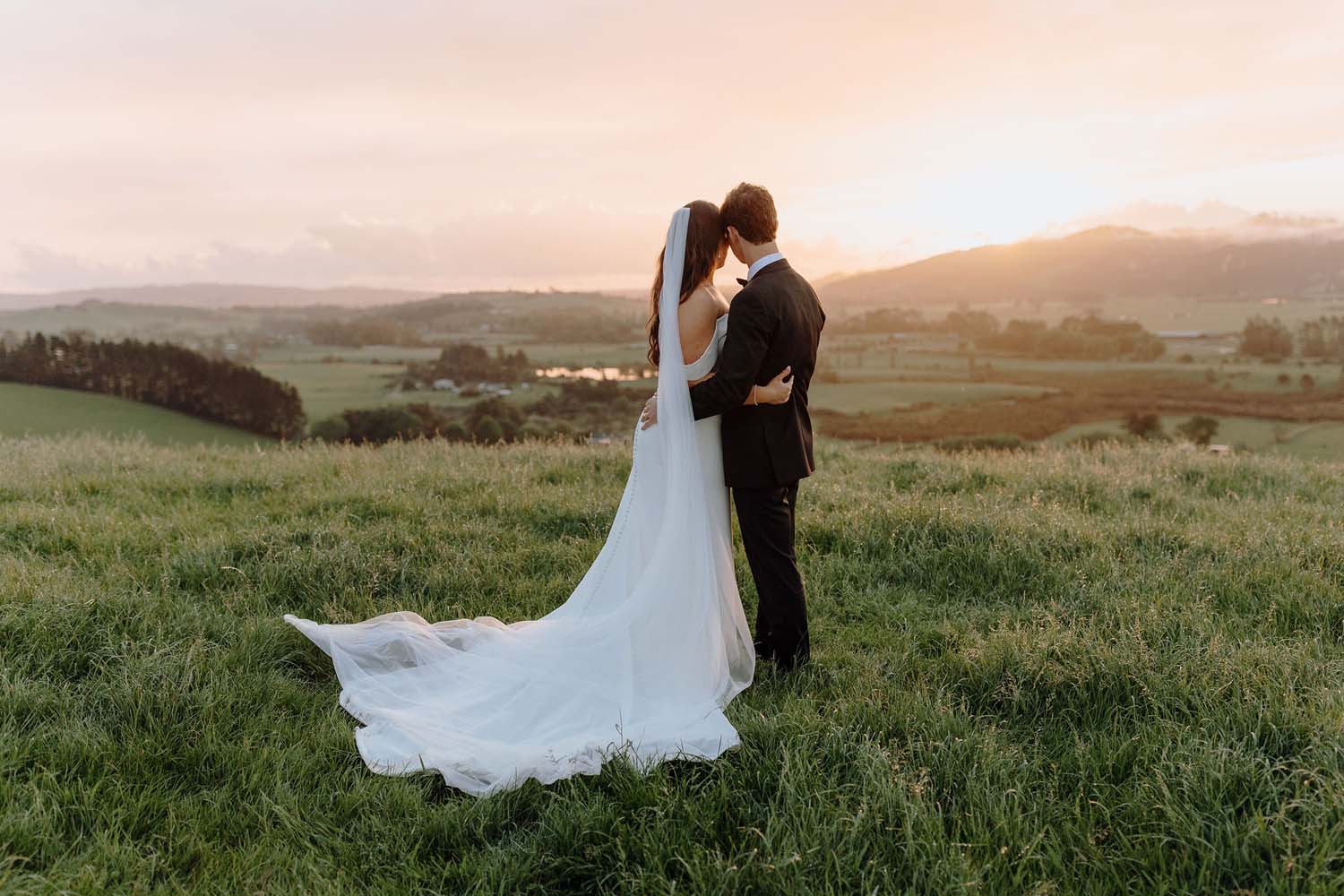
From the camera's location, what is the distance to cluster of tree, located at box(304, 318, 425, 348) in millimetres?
90562

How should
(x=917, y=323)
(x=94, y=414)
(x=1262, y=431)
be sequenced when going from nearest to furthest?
(x=94, y=414), (x=1262, y=431), (x=917, y=323)

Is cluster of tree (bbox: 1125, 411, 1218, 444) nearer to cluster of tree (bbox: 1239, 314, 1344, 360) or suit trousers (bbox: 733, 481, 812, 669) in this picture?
cluster of tree (bbox: 1239, 314, 1344, 360)

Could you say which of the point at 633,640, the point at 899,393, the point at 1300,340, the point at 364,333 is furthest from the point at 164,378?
the point at 1300,340

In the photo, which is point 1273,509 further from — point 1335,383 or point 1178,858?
point 1335,383

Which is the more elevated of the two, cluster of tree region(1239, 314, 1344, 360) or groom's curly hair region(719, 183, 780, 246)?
cluster of tree region(1239, 314, 1344, 360)

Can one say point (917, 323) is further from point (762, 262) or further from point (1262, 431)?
point (762, 262)

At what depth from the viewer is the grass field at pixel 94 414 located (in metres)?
34.1

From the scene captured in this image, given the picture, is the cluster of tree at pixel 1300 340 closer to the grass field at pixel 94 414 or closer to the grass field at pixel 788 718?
the grass field at pixel 788 718

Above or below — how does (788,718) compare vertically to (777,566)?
below

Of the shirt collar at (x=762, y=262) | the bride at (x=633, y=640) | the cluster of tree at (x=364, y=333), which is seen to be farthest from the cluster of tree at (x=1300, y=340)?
the cluster of tree at (x=364, y=333)

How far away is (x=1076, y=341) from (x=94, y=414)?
82.7 metres

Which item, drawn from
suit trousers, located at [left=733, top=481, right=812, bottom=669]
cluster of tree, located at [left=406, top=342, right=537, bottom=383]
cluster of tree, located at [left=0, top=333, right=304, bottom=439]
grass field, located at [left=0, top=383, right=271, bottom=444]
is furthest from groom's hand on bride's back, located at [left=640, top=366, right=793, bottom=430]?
cluster of tree, located at [left=406, top=342, right=537, bottom=383]

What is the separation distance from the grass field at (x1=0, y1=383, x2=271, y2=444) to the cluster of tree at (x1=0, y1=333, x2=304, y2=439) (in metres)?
1.10

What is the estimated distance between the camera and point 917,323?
236 feet
